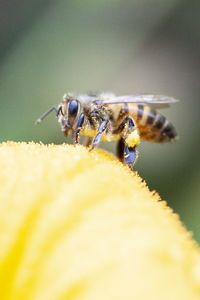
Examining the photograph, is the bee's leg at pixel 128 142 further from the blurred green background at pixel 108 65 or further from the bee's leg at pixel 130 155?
the blurred green background at pixel 108 65

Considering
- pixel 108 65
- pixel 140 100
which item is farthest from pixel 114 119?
pixel 108 65

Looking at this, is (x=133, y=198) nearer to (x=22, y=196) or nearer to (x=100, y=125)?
(x=22, y=196)

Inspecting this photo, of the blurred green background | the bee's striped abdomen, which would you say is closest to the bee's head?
the bee's striped abdomen

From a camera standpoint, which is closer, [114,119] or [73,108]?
[73,108]

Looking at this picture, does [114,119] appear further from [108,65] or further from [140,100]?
[108,65]

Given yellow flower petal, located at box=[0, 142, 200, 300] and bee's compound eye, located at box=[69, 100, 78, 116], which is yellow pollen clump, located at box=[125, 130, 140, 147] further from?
yellow flower petal, located at box=[0, 142, 200, 300]

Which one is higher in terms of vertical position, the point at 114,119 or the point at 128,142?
the point at 114,119
